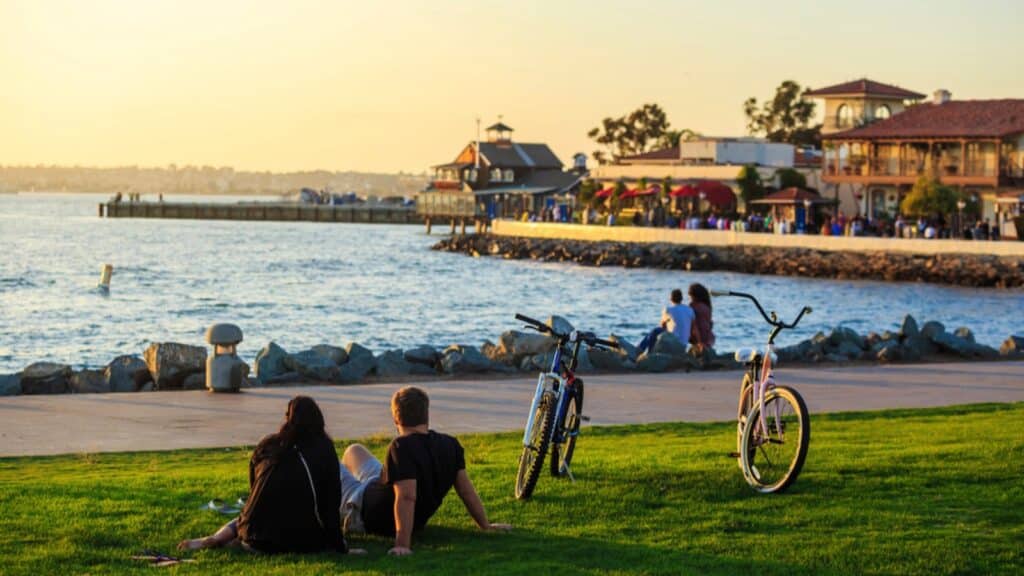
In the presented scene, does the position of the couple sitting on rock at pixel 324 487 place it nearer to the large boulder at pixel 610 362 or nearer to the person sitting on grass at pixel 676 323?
the large boulder at pixel 610 362

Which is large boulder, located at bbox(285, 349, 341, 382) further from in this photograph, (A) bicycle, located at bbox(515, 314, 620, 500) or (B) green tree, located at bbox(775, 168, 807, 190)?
(B) green tree, located at bbox(775, 168, 807, 190)

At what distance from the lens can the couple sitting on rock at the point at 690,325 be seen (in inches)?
933

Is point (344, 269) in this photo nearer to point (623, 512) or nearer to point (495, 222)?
point (495, 222)

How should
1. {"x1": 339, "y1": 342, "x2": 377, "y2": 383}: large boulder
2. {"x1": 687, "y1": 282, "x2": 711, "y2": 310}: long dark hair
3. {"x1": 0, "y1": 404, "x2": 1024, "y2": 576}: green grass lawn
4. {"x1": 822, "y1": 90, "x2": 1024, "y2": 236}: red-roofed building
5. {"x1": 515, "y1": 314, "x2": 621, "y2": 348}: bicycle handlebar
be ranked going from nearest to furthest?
{"x1": 0, "y1": 404, "x2": 1024, "y2": 576}: green grass lawn → {"x1": 515, "y1": 314, "x2": 621, "y2": 348}: bicycle handlebar → {"x1": 339, "y1": 342, "x2": 377, "y2": 383}: large boulder → {"x1": 687, "y1": 282, "x2": 711, "y2": 310}: long dark hair → {"x1": 822, "y1": 90, "x2": 1024, "y2": 236}: red-roofed building

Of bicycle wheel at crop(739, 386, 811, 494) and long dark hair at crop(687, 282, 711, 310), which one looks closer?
bicycle wheel at crop(739, 386, 811, 494)

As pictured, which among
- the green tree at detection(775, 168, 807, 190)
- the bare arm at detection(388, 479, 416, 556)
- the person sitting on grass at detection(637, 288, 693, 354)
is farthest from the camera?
the green tree at detection(775, 168, 807, 190)

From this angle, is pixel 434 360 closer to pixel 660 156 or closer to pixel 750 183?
pixel 750 183

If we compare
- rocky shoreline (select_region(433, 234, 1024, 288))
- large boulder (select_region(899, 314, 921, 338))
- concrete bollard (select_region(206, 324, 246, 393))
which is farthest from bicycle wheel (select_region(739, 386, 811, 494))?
rocky shoreline (select_region(433, 234, 1024, 288))

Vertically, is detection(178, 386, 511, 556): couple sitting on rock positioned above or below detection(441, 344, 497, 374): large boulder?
above

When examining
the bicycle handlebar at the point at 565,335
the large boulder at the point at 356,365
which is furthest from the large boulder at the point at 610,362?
the bicycle handlebar at the point at 565,335

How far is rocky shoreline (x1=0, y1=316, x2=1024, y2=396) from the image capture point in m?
20.5

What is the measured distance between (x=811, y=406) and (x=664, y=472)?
6631 mm

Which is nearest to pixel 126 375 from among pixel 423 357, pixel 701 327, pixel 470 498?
pixel 423 357

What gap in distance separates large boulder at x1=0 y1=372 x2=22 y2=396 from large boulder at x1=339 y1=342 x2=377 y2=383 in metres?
4.00
